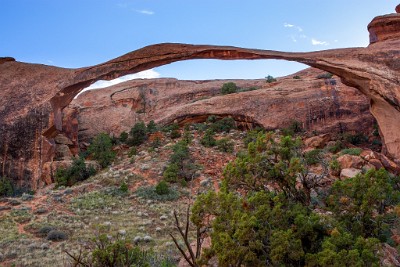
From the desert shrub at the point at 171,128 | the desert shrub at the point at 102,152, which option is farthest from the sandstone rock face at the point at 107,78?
the desert shrub at the point at 171,128

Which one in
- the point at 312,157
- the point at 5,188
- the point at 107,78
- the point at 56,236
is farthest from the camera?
the point at 5,188

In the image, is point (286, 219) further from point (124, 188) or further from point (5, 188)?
point (5, 188)

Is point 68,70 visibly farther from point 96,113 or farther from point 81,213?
point 96,113

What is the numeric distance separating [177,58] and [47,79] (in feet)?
10.7

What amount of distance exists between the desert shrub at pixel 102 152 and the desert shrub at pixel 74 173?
120 centimetres

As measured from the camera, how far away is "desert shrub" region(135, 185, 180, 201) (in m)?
11.9

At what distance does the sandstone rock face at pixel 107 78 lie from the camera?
26.6 ft

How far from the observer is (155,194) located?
12234 mm

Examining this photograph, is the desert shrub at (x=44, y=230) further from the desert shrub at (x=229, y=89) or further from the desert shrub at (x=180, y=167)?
the desert shrub at (x=229, y=89)

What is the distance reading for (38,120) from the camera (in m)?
9.73

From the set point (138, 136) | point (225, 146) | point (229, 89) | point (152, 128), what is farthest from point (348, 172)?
point (229, 89)

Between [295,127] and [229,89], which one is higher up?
[229,89]

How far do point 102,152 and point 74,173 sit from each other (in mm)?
2350

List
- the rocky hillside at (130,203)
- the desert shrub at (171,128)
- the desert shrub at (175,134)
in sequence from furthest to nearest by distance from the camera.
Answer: the desert shrub at (171,128)
the desert shrub at (175,134)
the rocky hillside at (130,203)
